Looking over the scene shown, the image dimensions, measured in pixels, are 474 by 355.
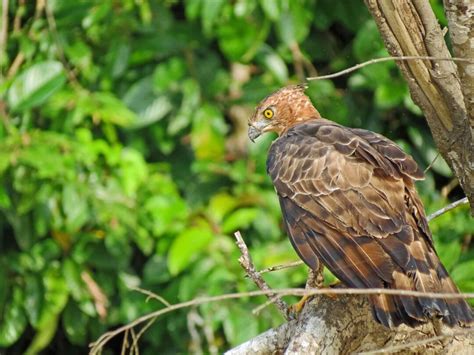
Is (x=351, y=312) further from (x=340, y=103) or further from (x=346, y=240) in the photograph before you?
(x=340, y=103)

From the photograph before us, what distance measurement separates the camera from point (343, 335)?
379 centimetres

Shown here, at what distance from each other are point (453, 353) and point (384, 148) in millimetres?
849

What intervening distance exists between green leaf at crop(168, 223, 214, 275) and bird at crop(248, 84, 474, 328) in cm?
174

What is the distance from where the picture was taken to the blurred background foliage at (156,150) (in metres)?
6.27

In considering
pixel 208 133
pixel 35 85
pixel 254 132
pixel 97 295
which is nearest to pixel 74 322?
pixel 97 295

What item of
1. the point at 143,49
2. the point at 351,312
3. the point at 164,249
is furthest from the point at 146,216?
the point at 351,312

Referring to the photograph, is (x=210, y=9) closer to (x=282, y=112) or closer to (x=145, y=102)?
(x=145, y=102)

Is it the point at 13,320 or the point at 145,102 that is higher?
the point at 145,102

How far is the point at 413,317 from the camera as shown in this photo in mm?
3539

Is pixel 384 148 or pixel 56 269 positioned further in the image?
pixel 56 269

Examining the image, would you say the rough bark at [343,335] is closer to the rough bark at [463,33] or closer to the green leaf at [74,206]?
the rough bark at [463,33]

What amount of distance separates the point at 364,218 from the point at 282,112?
1.40m

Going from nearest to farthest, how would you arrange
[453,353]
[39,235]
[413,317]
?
[413,317] < [453,353] < [39,235]

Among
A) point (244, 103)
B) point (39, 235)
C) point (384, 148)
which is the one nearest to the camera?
point (384, 148)
